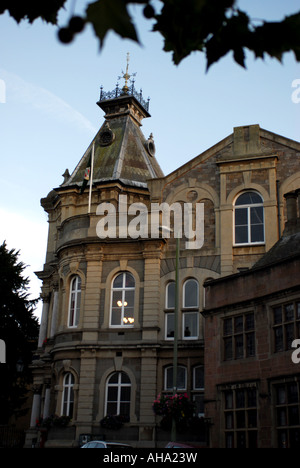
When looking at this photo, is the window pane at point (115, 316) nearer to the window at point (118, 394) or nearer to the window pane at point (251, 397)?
the window at point (118, 394)

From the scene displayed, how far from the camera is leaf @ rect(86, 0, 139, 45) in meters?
2.81

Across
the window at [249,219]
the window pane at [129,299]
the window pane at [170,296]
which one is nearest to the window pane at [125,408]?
the window pane at [129,299]

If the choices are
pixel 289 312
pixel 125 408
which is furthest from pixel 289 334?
pixel 125 408

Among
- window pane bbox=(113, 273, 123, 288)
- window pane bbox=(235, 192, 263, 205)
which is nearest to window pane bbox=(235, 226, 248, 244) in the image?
window pane bbox=(235, 192, 263, 205)

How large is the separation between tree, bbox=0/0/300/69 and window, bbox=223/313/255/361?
1790cm

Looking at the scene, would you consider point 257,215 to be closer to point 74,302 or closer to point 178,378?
point 178,378

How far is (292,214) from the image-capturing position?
2400 centimetres

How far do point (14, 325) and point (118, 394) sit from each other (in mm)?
14551

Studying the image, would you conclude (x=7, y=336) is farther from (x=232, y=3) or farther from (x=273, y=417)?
(x=232, y=3)

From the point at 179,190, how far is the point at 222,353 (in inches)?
406

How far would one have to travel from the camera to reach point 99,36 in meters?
2.79

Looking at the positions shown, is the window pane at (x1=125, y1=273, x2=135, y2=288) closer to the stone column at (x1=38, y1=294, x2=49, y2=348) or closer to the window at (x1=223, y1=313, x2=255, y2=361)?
the window at (x1=223, y1=313, x2=255, y2=361)

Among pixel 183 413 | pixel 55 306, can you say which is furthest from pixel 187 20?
pixel 55 306

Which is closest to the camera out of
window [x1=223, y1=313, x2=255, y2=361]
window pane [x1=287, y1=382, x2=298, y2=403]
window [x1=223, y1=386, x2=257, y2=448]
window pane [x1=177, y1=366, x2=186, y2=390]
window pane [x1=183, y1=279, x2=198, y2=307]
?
window pane [x1=287, y1=382, x2=298, y2=403]
